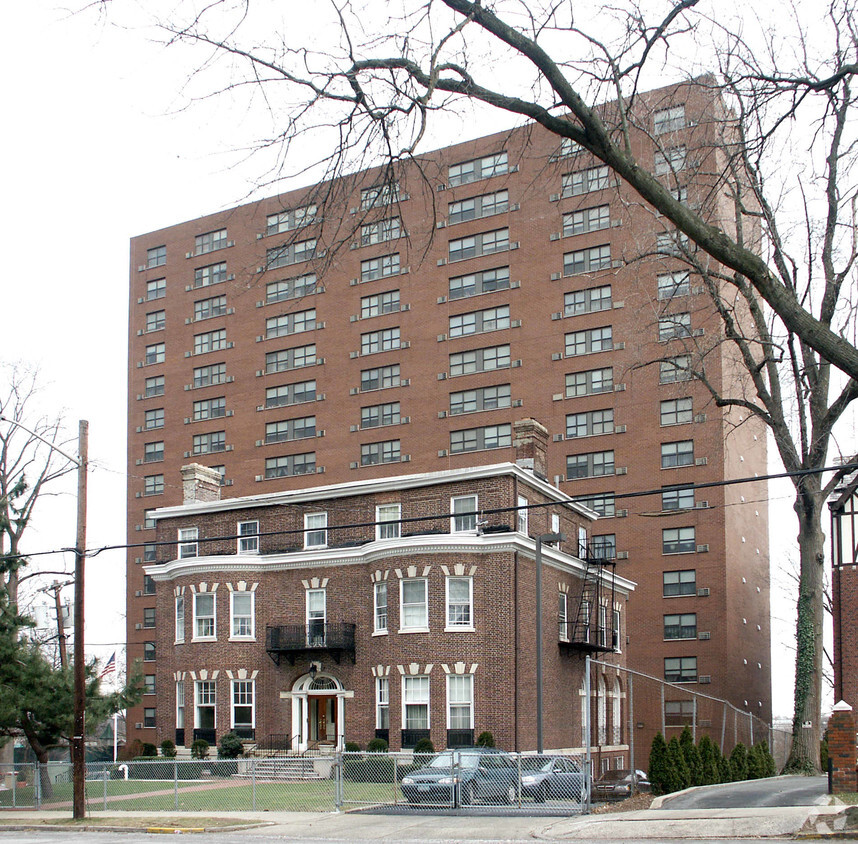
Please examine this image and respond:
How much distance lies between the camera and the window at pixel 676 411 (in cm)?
5941

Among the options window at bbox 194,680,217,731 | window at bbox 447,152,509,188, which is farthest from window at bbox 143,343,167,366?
window at bbox 194,680,217,731

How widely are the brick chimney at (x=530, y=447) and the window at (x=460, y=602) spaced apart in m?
5.89

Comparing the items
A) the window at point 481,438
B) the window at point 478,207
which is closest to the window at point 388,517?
the window at point 481,438

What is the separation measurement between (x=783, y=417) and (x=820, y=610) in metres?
6.87

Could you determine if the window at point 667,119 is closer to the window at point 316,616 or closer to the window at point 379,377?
the window at point 316,616

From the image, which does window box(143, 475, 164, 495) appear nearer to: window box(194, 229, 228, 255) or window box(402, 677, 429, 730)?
window box(194, 229, 228, 255)

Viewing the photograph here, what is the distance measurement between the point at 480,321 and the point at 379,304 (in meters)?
7.70

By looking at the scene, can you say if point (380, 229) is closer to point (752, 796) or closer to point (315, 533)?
point (752, 796)

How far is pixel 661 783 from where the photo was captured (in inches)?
1089

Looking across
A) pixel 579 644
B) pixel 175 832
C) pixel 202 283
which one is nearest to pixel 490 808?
pixel 175 832

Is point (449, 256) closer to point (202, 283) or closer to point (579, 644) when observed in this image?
point (202, 283)

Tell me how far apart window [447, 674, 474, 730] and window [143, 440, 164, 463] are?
4427cm

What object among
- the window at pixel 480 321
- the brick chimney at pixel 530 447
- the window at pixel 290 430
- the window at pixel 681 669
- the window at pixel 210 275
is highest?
the window at pixel 210 275

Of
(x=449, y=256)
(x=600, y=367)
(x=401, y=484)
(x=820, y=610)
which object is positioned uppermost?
(x=449, y=256)
